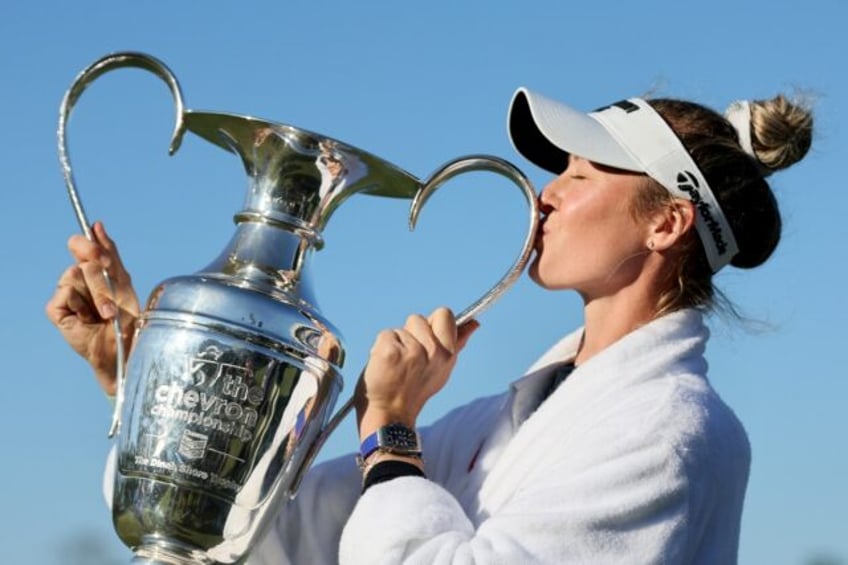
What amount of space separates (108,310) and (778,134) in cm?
144

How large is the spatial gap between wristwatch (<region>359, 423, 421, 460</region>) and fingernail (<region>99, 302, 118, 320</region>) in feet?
1.98

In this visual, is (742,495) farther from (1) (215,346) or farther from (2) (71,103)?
(2) (71,103)

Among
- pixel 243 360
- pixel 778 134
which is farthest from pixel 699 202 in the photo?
pixel 243 360

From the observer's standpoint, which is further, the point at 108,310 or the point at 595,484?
the point at 108,310

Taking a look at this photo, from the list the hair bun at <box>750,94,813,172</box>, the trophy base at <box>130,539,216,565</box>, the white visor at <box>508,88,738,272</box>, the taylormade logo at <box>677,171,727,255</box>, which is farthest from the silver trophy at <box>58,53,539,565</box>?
the hair bun at <box>750,94,813,172</box>

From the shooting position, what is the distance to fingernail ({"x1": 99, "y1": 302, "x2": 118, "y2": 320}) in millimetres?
3900

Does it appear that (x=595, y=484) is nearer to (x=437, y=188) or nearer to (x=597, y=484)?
(x=597, y=484)

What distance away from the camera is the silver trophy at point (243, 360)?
3639 mm

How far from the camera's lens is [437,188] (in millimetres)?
3861

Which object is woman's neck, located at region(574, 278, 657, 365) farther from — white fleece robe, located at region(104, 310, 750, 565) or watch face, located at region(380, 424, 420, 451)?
watch face, located at region(380, 424, 420, 451)

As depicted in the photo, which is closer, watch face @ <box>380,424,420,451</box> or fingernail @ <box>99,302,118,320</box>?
watch face @ <box>380,424,420,451</box>

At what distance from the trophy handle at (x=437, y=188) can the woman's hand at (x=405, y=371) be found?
0.22 ft

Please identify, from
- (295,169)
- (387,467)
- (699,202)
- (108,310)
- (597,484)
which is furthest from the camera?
(699,202)

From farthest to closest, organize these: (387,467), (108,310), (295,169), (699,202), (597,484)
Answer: (699,202)
(108,310)
(295,169)
(387,467)
(597,484)
